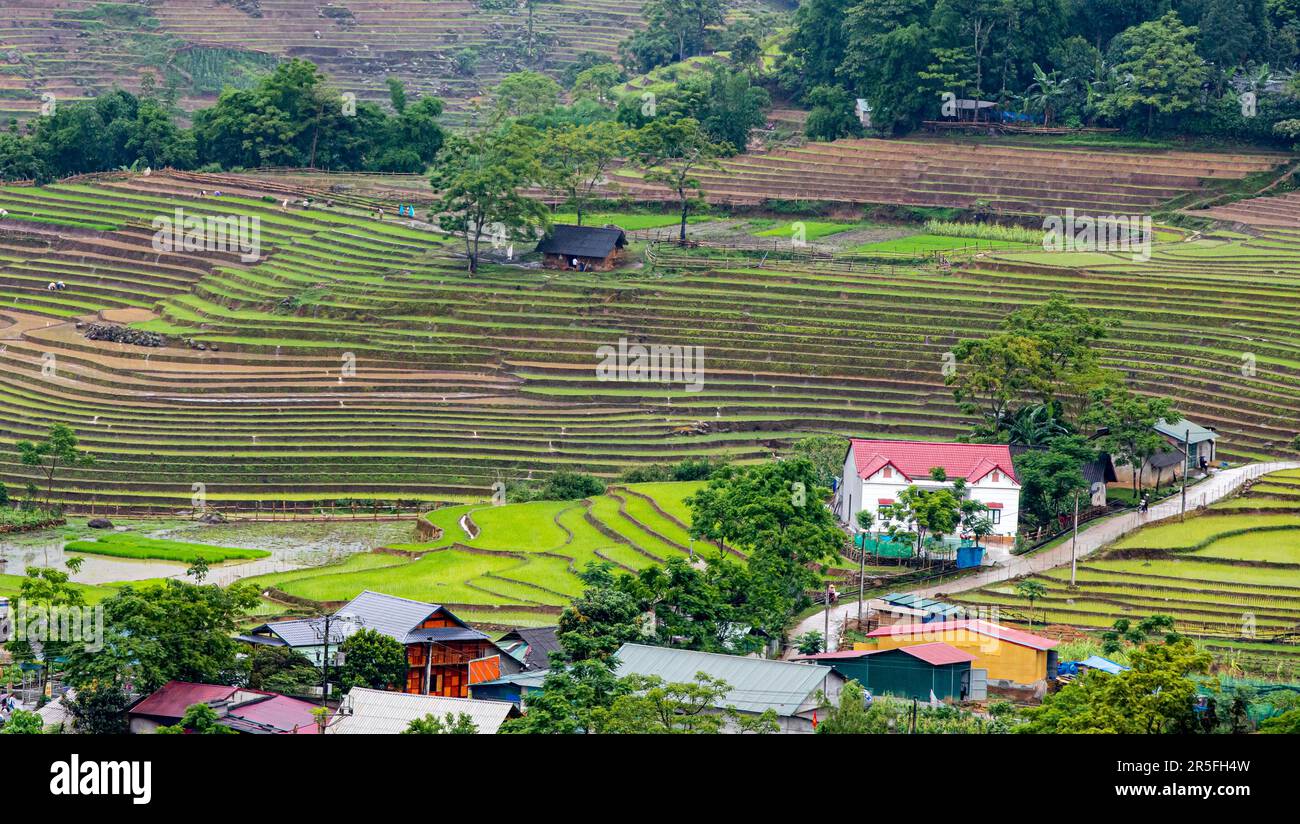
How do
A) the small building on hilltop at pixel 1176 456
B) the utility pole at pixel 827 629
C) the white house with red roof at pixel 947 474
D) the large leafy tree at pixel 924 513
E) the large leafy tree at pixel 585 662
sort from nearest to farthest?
1. the large leafy tree at pixel 585 662
2. the utility pole at pixel 827 629
3. the large leafy tree at pixel 924 513
4. the white house with red roof at pixel 947 474
5. the small building on hilltop at pixel 1176 456

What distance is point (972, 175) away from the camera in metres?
62.2

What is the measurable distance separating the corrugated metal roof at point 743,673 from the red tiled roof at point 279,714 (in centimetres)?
452

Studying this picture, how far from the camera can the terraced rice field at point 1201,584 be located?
30609 millimetres

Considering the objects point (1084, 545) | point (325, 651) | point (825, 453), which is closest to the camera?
point (325, 651)

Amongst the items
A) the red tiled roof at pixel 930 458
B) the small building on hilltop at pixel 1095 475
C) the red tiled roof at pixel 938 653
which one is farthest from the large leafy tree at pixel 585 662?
the small building on hilltop at pixel 1095 475

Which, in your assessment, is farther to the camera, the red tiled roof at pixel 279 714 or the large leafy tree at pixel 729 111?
the large leafy tree at pixel 729 111

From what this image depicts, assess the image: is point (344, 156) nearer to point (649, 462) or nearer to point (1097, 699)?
point (649, 462)

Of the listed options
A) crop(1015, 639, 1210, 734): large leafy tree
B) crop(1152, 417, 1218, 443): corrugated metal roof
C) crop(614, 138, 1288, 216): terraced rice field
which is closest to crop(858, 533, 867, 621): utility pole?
crop(1152, 417, 1218, 443): corrugated metal roof

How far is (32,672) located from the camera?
29203mm

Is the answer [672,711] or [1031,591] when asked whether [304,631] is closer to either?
[672,711]

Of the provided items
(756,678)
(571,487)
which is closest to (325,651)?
(756,678)

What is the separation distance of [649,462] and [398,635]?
17.9m

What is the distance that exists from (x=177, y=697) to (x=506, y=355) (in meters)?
27.4

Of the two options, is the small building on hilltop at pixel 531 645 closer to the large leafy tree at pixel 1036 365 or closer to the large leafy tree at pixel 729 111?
the large leafy tree at pixel 1036 365
